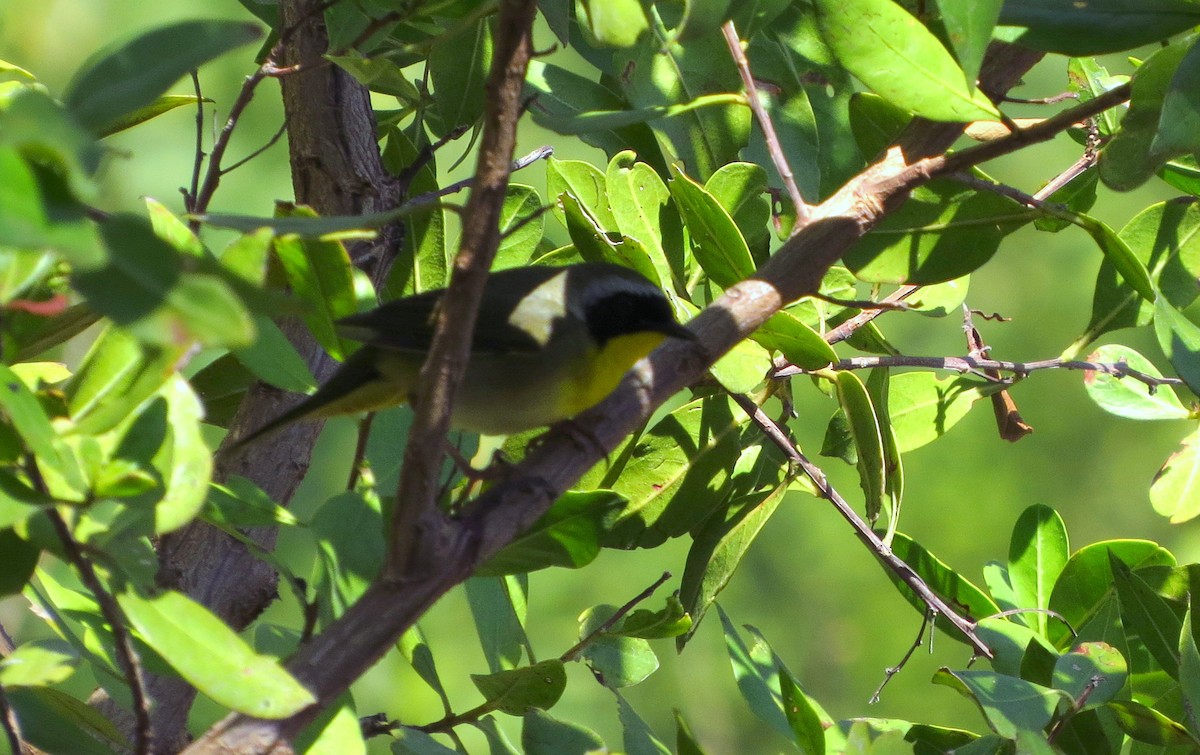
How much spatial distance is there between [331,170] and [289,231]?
91 centimetres

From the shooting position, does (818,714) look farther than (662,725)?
No

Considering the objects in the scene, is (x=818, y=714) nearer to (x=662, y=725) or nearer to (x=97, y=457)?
(x=97, y=457)

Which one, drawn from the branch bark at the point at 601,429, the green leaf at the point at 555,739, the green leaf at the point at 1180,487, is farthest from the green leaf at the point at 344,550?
the green leaf at the point at 1180,487

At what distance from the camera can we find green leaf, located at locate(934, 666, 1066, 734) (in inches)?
49.4

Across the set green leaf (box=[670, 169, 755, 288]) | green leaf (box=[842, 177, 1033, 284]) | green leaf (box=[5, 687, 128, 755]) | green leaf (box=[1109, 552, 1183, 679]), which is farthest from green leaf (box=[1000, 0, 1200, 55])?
green leaf (box=[5, 687, 128, 755])

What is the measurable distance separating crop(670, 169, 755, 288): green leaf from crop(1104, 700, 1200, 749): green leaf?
0.75 meters

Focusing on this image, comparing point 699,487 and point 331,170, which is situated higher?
→ point 331,170

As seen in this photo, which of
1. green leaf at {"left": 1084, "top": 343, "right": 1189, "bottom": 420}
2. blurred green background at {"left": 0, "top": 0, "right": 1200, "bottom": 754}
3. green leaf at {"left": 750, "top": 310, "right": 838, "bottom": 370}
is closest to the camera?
green leaf at {"left": 750, "top": 310, "right": 838, "bottom": 370}

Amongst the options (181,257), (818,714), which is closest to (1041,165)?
(818,714)

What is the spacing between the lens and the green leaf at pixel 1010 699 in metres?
1.25

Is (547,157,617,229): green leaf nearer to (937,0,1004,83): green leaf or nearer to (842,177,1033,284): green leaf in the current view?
(842,177,1033,284): green leaf

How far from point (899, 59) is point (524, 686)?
0.94 m

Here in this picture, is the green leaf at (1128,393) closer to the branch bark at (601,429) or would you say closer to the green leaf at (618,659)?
the branch bark at (601,429)

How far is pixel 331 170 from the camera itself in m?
1.76
